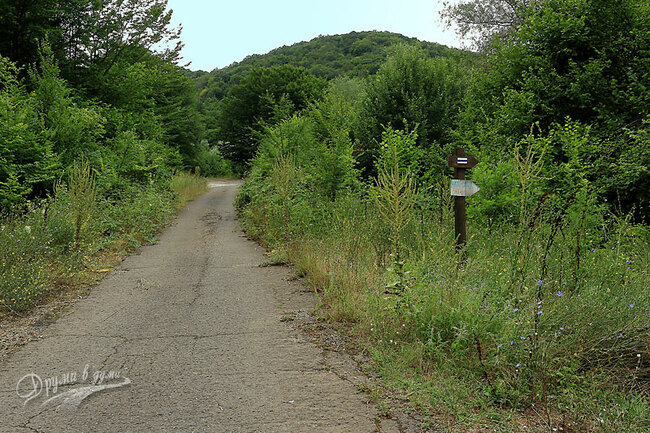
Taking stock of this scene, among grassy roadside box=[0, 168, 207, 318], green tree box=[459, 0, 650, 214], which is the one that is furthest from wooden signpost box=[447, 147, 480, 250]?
grassy roadside box=[0, 168, 207, 318]

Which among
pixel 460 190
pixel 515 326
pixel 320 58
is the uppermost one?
pixel 320 58

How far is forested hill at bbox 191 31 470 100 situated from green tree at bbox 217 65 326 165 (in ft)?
20.8

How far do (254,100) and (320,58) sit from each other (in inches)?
743

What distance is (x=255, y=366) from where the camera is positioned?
4.28 metres

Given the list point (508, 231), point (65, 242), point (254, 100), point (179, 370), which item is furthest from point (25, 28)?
point (254, 100)

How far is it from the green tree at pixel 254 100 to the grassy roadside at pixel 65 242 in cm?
3255

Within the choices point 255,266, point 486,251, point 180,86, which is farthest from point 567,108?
point 180,86

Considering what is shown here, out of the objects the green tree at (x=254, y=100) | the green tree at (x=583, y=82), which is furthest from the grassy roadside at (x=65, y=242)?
the green tree at (x=254, y=100)

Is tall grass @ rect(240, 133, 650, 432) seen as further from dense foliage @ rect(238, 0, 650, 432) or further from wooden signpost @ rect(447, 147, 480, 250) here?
wooden signpost @ rect(447, 147, 480, 250)

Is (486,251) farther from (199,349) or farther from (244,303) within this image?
(199,349)

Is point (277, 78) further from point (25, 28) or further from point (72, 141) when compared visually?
point (72, 141)

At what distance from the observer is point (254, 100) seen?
158 feet

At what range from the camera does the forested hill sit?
187ft

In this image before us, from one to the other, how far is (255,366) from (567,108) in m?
9.02
